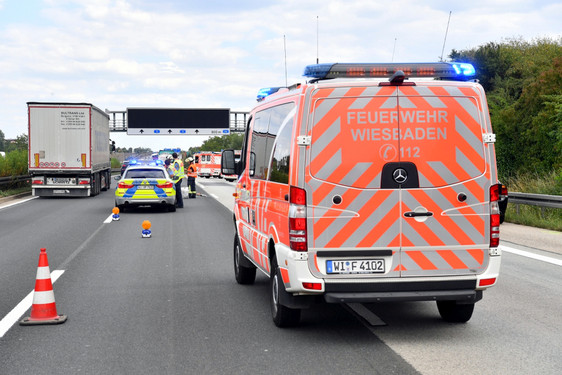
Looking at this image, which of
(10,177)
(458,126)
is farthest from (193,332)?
(10,177)

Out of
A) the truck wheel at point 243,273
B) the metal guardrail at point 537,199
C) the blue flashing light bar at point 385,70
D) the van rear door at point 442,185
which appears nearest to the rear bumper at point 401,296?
the van rear door at point 442,185

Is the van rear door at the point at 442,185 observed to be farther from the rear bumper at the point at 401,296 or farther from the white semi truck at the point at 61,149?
the white semi truck at the point at 61,149

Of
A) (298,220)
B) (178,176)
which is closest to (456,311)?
(298,220)

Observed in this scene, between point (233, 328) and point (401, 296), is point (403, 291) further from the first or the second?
point (233, 328)

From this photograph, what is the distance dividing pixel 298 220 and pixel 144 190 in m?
17.2

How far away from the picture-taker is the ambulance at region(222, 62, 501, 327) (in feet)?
21.2

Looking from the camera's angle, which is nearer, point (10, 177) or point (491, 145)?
point (491, 145)

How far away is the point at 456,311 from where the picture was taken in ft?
23.8

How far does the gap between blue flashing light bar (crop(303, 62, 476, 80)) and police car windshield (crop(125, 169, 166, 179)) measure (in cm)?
1725

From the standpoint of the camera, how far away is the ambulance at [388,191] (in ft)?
21.2

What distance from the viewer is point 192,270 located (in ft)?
36.1

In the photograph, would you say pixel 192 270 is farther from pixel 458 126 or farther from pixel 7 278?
pixel 458 126

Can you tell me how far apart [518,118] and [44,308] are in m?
35.0

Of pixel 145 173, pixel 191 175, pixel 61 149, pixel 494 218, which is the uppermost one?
pixel 61 149
